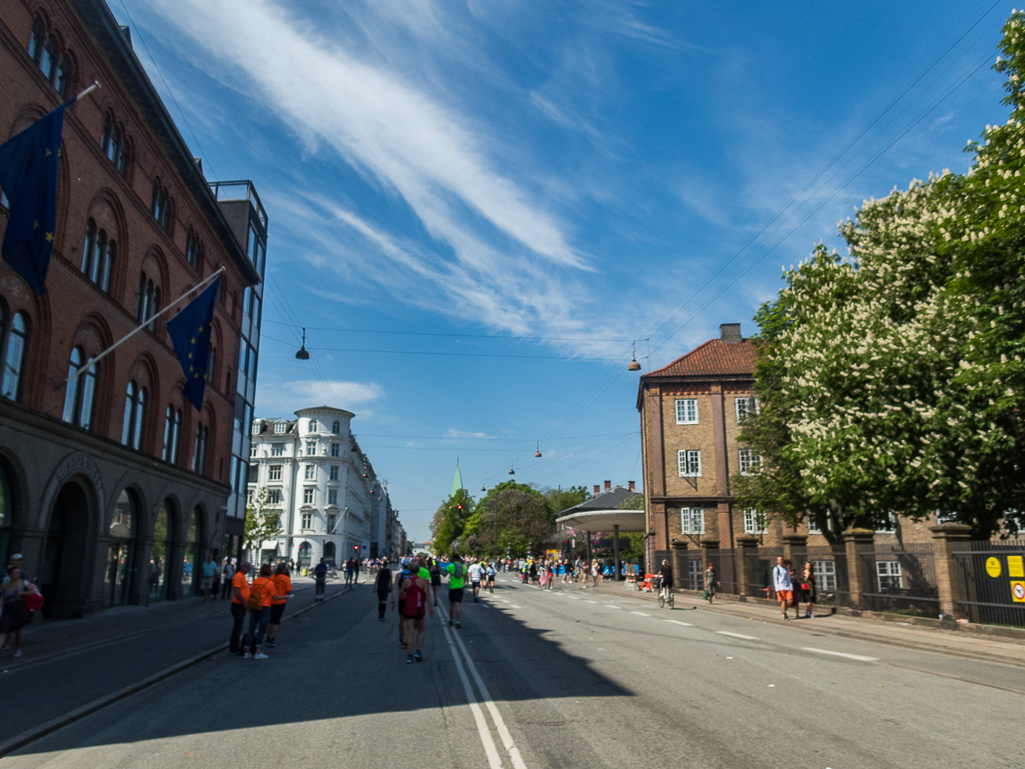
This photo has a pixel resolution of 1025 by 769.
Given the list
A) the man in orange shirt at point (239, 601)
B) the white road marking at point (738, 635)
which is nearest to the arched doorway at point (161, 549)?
the man in orange shirt at point (239, 601)

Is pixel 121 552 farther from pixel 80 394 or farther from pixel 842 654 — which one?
pixel 842 654

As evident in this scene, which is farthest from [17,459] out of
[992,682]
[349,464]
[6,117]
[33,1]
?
[349,464]

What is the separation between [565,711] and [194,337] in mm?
18211

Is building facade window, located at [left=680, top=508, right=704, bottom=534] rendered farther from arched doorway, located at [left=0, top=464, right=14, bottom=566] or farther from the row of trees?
arched doorway, located at [left=0, top=464, right=14, bottom=566]

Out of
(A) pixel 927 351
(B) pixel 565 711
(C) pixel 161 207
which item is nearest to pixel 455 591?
(B) pixel 565 711

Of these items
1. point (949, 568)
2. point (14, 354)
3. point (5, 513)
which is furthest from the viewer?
point (949, 568)

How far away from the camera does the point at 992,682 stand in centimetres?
1092

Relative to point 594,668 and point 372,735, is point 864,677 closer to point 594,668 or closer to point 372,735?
point 594,668

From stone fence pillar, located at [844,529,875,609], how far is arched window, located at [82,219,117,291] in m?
24.6

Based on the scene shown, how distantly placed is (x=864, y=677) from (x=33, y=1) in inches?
891

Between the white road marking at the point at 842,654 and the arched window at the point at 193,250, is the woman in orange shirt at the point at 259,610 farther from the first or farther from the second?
the arched window at the point at 193,250

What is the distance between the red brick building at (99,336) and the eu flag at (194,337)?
2.57 m

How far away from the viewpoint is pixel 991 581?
18.0 m

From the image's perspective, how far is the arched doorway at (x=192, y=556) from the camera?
32.4 m
